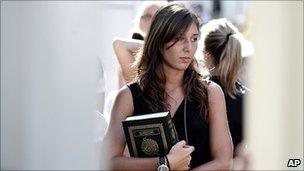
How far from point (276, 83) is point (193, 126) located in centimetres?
131

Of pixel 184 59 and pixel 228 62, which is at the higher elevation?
pixel 184 59

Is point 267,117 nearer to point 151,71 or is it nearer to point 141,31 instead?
point 151,71

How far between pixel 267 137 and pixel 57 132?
0.59m

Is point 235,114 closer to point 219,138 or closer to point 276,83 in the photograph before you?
point 219,138

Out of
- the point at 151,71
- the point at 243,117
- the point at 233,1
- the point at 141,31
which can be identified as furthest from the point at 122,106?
the point at 233,1

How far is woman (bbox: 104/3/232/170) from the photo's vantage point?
2420 millimetres

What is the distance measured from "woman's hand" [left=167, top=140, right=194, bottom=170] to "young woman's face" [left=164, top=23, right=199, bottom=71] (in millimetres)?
380

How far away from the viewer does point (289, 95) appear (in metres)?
1.10

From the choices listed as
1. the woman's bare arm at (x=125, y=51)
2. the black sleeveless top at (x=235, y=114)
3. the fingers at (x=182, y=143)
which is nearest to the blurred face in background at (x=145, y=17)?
the woman's bare arm at (x=125, y=51)

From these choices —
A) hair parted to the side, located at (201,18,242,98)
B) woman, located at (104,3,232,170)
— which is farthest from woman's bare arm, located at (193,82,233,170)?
hair parted to the side, located at (201,18,242,98)

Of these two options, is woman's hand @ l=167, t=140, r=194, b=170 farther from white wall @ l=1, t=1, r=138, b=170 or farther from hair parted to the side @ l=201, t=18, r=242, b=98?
hair parted to the side @ l=201, t=18, r=242, b=98

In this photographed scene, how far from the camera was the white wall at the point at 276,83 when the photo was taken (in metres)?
1.08

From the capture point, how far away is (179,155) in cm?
222

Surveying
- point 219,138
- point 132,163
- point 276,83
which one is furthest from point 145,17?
point 276,83
